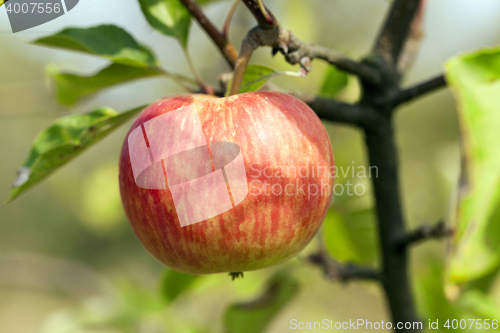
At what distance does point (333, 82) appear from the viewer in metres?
0.82

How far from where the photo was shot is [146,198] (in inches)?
17.1

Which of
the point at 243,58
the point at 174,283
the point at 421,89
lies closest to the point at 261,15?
the point at 243,58

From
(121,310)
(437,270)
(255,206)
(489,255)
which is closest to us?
(489,255)

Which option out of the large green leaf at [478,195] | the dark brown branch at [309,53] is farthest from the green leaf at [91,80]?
the large green leaf at [478,195]

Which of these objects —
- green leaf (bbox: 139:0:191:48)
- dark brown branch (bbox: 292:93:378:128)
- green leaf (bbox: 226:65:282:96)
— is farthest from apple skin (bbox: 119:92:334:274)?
green leaf (bbox: 139:0:191:48)

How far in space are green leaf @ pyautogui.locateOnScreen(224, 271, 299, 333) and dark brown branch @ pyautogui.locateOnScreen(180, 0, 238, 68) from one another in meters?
0.58

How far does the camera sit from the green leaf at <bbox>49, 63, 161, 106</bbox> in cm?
64

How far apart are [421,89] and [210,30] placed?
1.16 feet

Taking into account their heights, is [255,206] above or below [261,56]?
above

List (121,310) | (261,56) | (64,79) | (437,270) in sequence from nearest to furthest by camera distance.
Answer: (64,79) → (437,270) → (121,310) → (261,56)

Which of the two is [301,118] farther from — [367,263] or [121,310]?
[121,310]

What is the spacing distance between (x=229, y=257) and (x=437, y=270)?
806mm

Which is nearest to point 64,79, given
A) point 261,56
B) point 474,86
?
point 474,86

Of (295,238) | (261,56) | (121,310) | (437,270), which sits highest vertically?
(295,238)
